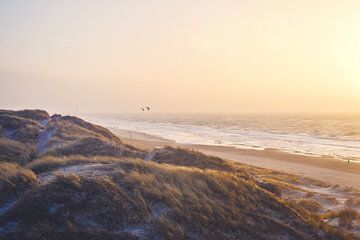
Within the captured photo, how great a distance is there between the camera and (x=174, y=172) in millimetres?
10250

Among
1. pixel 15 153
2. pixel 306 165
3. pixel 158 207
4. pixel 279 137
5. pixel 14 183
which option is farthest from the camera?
pixel 279 137

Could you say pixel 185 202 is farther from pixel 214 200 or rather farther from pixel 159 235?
pixel 159 235

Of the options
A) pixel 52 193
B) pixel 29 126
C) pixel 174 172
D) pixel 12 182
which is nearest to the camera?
pixel 52 193

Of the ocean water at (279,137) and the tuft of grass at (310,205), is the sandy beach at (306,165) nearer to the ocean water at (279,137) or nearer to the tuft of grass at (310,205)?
the ocean water at (279,137)

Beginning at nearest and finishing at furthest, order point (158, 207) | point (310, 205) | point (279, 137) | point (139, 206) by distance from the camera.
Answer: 1. point (139, 206)
2. point (158, 207)
3. point (310, 205)
4. point (279, 137)

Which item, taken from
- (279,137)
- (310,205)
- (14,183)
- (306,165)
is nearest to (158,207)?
(14,183)

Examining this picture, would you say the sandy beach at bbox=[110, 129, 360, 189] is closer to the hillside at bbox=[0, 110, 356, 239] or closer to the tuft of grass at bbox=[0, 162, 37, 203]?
the hillside at bbox=[0, 110, 356, 239]

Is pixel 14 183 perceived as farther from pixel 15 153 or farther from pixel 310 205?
pixel 310 205

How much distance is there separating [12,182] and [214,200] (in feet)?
17.0

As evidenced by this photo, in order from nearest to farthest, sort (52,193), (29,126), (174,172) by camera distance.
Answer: (52,193) < (174,172) < (29,126)

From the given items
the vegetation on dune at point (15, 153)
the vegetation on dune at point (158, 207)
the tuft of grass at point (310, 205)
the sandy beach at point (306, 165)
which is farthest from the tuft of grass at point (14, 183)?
the sandy beach at point (306, 165)

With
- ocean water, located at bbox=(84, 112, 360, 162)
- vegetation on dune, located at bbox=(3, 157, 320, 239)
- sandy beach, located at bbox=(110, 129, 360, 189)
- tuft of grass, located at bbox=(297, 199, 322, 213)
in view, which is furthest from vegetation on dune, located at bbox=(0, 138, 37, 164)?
ocean water, located at bbox=(84, 112, 360, 162)

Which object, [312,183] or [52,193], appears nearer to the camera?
[52,193]

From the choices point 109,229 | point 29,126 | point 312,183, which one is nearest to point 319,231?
point 109,229
